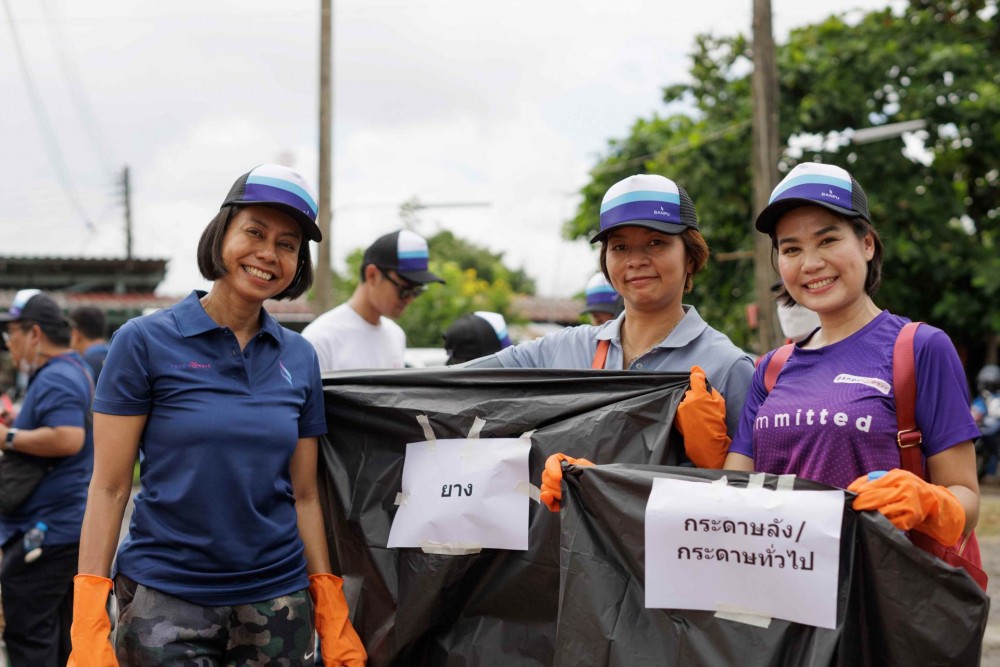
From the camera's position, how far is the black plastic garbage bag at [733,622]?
7.11ft

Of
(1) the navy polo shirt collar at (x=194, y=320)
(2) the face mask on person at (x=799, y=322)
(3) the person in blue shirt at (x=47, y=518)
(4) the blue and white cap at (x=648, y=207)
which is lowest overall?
(3) the person in blue shirt at (x=47, y=518)

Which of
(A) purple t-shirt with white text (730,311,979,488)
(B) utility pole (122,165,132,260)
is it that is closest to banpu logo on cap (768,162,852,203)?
(A) purple t-shirt with white text (730,311,979,488)

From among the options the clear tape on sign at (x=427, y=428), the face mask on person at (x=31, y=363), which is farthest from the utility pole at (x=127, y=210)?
the clear tape on sign at (x=427, y=428)

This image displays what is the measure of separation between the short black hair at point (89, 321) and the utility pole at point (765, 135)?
22.0 ft

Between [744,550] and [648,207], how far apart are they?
102cm

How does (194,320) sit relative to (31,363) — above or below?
above

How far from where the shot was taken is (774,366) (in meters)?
2.61

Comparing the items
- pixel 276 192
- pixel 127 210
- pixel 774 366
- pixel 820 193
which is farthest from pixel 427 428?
pixel 127 210

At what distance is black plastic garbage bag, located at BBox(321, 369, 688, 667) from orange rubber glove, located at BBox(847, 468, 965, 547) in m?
0.70

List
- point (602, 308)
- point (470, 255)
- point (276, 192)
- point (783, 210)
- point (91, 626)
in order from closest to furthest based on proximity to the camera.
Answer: point (91, 626) < point (783, 210) < point (276, 192) < point (602, 308) < point (470, 255)

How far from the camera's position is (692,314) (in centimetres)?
303

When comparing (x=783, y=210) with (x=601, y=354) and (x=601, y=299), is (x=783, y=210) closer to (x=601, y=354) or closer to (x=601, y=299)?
(x=601, y=354)

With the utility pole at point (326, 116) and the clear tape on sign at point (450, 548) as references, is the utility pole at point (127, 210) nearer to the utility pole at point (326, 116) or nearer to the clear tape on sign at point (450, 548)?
the utility pole at point (326, 116)

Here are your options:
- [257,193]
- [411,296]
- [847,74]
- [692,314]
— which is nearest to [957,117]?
[847,74]
